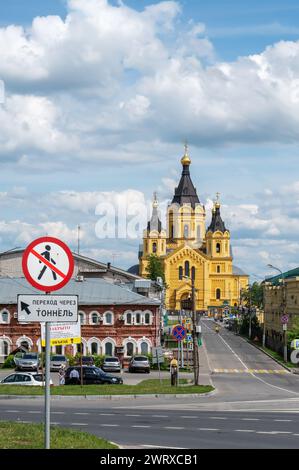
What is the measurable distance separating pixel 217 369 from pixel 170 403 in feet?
102

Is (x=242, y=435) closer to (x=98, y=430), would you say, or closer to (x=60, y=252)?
(x=98, y=430)

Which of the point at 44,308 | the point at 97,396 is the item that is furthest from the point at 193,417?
the point at 44,308

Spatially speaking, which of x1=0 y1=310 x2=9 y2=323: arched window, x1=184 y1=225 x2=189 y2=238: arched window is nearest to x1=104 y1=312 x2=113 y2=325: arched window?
x1=0 y1=310 x2=9 y2=323: arched window

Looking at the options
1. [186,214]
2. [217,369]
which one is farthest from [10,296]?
[186,214]

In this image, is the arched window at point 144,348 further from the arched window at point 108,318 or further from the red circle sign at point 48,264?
the red circle sign at point 48,264

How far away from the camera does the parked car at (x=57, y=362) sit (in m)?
57.1

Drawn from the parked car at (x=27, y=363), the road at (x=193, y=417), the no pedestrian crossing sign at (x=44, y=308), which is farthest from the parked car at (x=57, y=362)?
the no pedestrian crossing sign at (x=44, y=308)

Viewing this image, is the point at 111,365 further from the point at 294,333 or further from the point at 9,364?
the point at 294,333

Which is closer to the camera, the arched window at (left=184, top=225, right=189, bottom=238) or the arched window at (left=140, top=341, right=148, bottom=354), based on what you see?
the arched window at (left=140, top=341, right=148, bottom=354)

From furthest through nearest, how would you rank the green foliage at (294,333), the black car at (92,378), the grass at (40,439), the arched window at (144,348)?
1. the green foliage at (294,333)
2. the arched window at (144,348)
3. the black car at (92,378)
4. the grass at (40,439)

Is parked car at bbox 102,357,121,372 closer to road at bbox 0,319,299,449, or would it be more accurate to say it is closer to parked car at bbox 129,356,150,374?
parked car at bbox 129,356,150,374

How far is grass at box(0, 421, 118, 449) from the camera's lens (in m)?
15.1

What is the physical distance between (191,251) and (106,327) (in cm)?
11428

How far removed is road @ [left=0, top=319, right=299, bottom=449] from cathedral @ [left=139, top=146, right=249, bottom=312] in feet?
426
